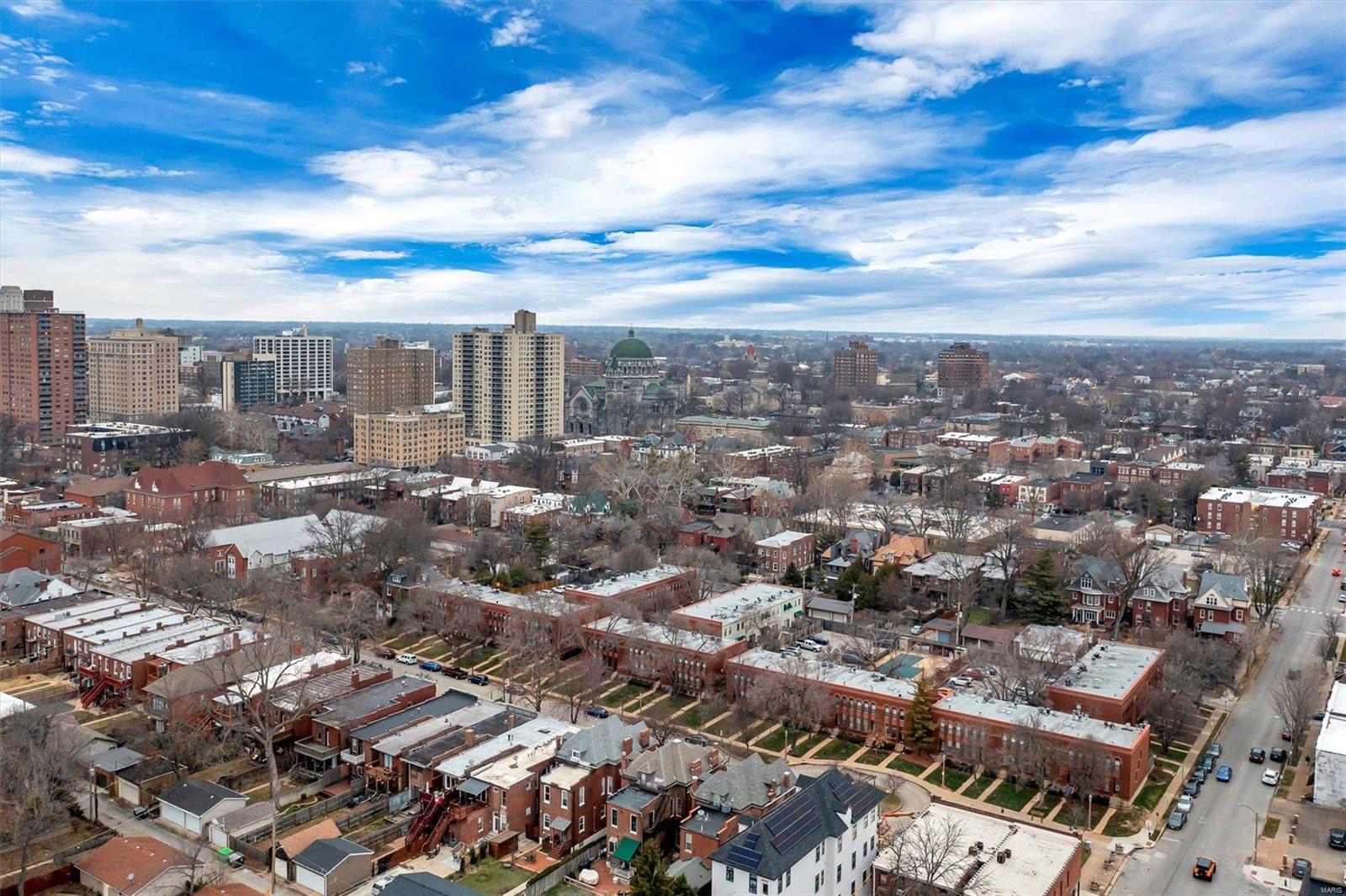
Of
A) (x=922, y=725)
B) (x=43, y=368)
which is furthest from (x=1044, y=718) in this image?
(x=43, y=368)

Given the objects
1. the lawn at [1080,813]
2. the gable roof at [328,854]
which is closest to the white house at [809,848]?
the lawn at [1080,813]

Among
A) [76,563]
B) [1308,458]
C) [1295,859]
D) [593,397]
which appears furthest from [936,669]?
[593,397]

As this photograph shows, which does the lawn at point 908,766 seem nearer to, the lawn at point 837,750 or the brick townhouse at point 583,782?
the lawn at point 837,750

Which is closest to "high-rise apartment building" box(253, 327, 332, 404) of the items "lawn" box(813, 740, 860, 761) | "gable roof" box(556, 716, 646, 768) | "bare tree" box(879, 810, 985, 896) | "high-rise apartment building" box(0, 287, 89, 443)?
"high-rise apartment building" box(0, 287, 89, 443)

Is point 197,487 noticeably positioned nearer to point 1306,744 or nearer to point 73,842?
point 73,842

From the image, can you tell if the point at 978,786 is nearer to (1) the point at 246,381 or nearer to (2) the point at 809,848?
(2) the point at 809,848

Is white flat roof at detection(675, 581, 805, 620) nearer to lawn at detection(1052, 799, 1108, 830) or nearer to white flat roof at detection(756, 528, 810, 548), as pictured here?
white flat roof at detection(756, 528, 810, 548)
